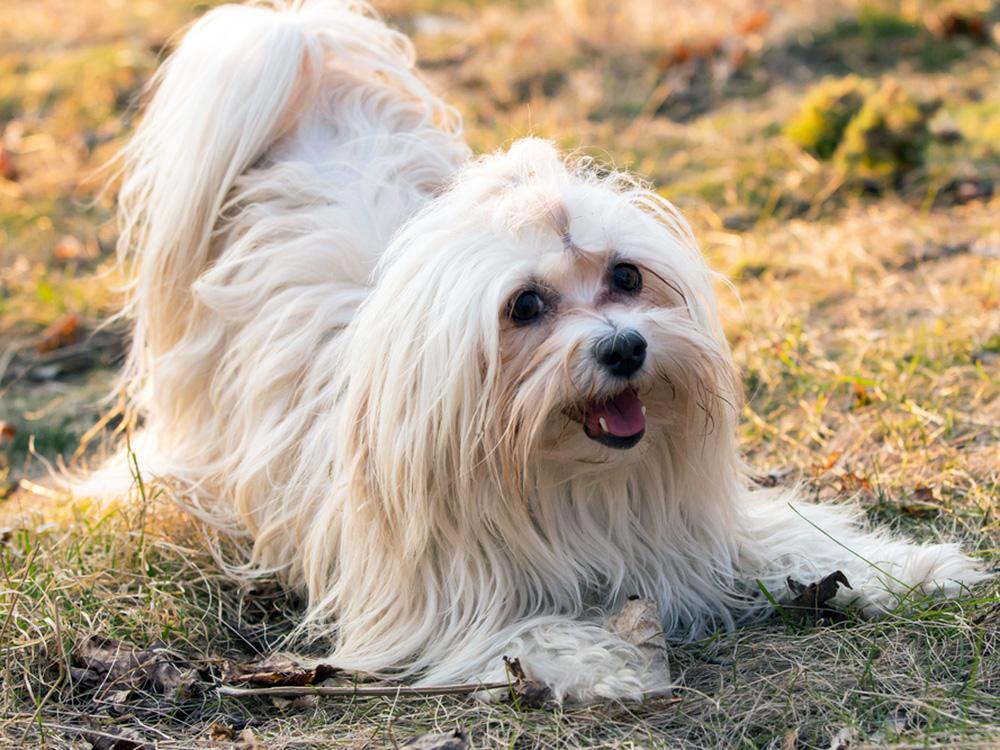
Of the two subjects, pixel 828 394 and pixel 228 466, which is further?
pixel 828 394

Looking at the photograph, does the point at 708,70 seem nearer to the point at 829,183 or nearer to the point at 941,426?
the point at 829,183

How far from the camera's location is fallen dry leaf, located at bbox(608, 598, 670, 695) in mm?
3057

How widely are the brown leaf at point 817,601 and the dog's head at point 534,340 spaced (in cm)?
45

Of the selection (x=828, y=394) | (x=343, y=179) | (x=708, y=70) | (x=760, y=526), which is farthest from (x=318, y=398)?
(x=708, y=70)

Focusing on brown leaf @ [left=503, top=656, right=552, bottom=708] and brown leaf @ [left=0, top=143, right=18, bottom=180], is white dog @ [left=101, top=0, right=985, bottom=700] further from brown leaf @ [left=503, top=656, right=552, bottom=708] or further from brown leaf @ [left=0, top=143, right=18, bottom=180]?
brown leaf @ [left=0, top=143, right=18, bottom=180]

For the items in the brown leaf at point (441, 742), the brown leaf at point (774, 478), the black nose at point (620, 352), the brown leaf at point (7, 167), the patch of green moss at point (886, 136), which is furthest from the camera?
the brown leaf at point (7, 167)

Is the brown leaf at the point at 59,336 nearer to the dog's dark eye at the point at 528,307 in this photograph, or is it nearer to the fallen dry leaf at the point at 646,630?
the dog's dark eye at the point at 528,307

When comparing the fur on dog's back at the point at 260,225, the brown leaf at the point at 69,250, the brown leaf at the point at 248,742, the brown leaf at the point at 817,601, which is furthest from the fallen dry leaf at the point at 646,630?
the brown leaf at the point at 69,250

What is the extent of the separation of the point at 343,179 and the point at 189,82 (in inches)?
25.8

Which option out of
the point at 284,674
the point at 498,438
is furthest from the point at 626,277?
the point at 284,674

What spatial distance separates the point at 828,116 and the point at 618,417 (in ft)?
12.1

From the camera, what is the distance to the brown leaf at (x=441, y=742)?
283 centimetres

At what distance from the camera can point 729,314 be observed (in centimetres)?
521

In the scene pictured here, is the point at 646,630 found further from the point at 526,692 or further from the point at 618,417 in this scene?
the point at 618,417
